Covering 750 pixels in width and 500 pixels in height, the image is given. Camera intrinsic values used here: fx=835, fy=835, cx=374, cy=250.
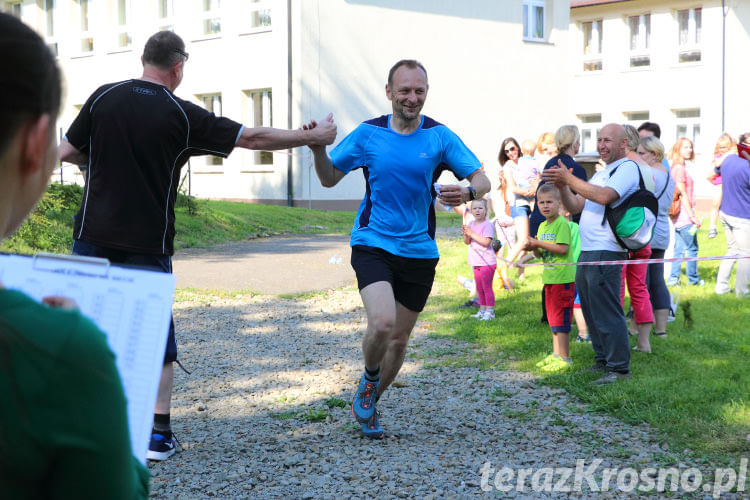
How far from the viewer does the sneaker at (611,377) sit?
21.3 feet

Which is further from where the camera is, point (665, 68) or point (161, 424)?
point (665, 68)

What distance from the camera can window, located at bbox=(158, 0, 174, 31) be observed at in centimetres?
2930

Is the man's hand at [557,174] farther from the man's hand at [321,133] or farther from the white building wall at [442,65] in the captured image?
the white building wall at [442,65]

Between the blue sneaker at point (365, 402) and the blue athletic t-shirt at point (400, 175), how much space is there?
88cm

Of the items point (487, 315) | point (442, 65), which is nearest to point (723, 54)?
point (442, 65)

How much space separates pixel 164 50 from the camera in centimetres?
468

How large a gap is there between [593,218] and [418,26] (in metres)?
23.1

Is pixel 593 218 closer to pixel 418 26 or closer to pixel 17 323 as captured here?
pixel 17 323

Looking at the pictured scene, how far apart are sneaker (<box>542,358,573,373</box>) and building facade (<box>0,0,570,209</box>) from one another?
19.0 meters

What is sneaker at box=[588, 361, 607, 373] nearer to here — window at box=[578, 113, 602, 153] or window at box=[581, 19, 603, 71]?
window at box=[578, 113, 602, 153]

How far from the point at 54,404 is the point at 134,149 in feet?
11.8

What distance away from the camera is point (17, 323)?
1159 millimetres

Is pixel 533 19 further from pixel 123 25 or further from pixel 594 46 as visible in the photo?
pixel 123 25

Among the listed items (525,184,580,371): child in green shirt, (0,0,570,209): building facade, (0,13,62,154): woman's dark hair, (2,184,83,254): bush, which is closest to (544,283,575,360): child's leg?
(525,184,580,371): child in green shirt
